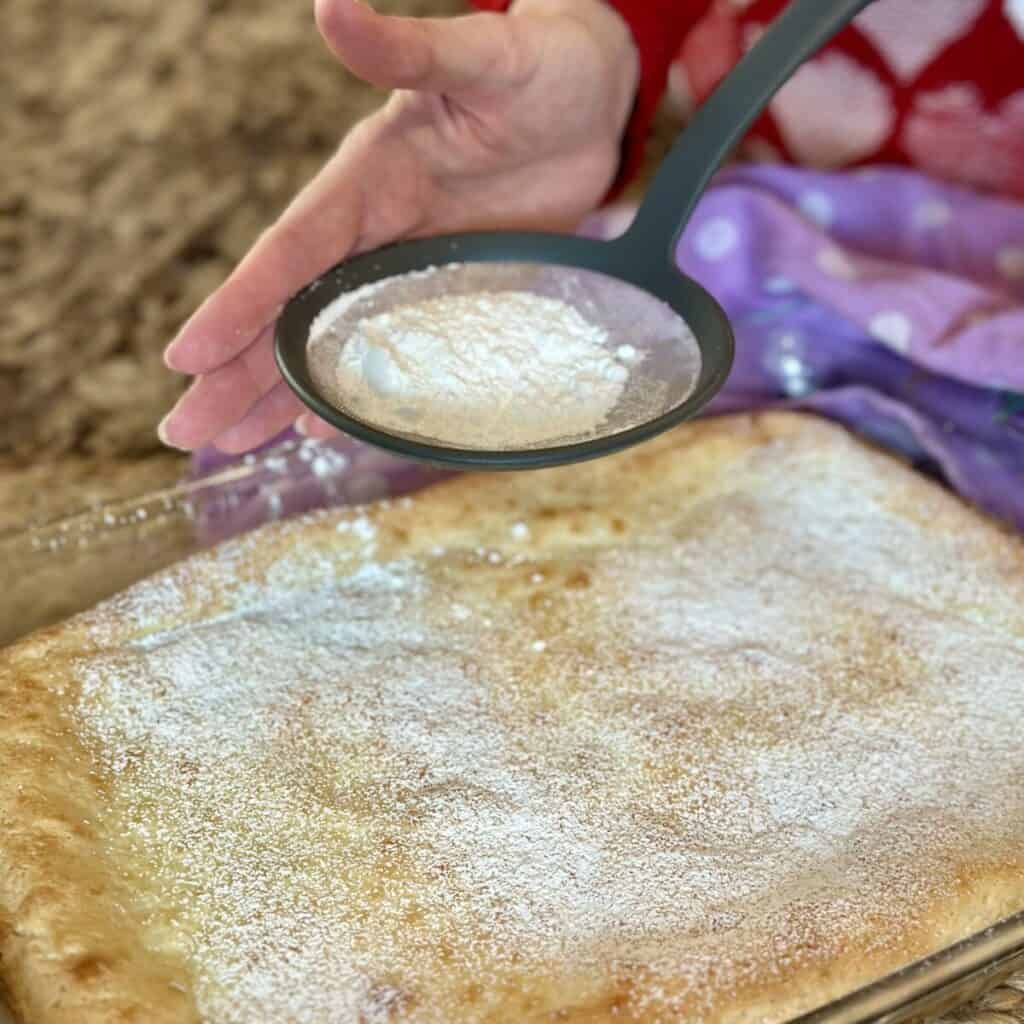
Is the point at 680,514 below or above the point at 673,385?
below

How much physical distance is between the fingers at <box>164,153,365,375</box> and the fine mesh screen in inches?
2.6

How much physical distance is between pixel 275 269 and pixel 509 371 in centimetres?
22

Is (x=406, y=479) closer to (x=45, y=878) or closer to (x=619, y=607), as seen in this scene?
(x=619, y=607)

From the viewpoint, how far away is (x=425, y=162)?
3.40 ft

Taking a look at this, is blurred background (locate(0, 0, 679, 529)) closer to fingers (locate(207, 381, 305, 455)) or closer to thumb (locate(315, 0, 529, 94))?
fingers (locate(207, 381, 305, 455))

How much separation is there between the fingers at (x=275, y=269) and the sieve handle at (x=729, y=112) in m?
0.23

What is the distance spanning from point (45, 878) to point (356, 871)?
17 cm

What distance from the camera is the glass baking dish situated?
37.9 inches

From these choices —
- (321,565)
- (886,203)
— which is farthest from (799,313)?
(321,565)

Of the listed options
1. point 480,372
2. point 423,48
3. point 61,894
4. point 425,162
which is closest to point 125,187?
point 425,162

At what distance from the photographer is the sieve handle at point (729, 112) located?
2.84 ft

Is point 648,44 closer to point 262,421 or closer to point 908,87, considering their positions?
point 908,87

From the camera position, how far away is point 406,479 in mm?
1102

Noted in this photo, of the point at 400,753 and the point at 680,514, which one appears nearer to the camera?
the point at 400,753
